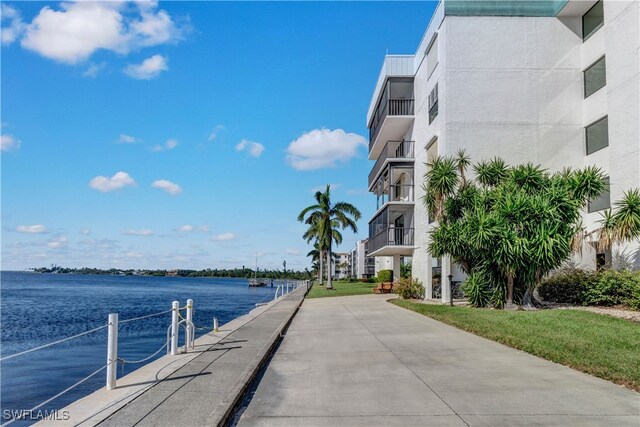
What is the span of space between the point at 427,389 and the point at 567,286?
14.7 metres

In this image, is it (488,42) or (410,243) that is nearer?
(488,42)

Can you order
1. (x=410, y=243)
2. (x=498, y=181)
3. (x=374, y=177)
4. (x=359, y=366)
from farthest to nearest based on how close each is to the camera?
(x=374, y=177) → (x=410, y=243) → (x=498, y=181) → (x=359, y=366)

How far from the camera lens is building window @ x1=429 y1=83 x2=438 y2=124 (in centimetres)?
2512

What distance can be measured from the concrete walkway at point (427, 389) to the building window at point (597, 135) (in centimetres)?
1430

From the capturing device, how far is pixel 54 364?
565 inches

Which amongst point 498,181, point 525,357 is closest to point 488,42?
point 498,181

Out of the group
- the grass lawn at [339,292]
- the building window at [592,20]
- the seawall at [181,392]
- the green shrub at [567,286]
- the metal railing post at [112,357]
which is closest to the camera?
the seawall at [181,392]

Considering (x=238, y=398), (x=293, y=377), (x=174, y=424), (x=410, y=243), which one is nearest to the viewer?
(x=174, y=424)

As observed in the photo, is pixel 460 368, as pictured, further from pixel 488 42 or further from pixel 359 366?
pixel 488 42

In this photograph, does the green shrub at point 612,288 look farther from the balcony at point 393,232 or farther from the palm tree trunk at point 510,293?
the balcony at point 393,232

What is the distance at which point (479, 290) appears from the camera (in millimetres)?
19281

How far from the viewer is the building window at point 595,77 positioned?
21719mm

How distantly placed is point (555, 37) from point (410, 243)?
44.5 feet

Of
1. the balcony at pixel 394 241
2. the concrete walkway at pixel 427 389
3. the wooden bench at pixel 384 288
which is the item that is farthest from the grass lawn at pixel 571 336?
the wooden bench at pixel 384 288
